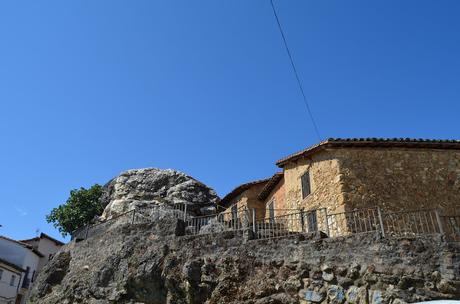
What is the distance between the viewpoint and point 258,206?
89.2 feet

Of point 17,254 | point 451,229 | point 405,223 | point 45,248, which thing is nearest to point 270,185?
point 405,223

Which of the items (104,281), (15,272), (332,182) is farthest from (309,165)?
(15,272)

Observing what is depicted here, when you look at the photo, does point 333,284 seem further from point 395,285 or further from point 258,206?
point 258,206

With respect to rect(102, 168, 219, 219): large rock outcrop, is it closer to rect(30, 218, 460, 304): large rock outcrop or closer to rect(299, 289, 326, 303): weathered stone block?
rect(30, 218, 460, 304): large rock outcrop

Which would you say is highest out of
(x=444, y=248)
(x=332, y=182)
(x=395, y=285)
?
(x=332, y=182)

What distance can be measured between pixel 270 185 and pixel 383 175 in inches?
317

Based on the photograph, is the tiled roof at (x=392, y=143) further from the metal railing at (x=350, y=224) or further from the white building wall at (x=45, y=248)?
the white building wall at (x=45, y=248)

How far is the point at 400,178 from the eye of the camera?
1814 cm

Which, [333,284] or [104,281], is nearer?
[333,284]

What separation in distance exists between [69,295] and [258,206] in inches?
504

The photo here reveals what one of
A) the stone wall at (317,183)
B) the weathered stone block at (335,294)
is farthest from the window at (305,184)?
the weathered stone block at (335,294)

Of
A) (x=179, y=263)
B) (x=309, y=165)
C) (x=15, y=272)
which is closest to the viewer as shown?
(x=179, y=263)

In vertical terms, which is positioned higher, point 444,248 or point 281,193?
point 281,193

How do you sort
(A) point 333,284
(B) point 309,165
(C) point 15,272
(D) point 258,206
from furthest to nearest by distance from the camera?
(C) point 15,272, (D) point 258,206, (B) point 309,165, (A) point 333,284
